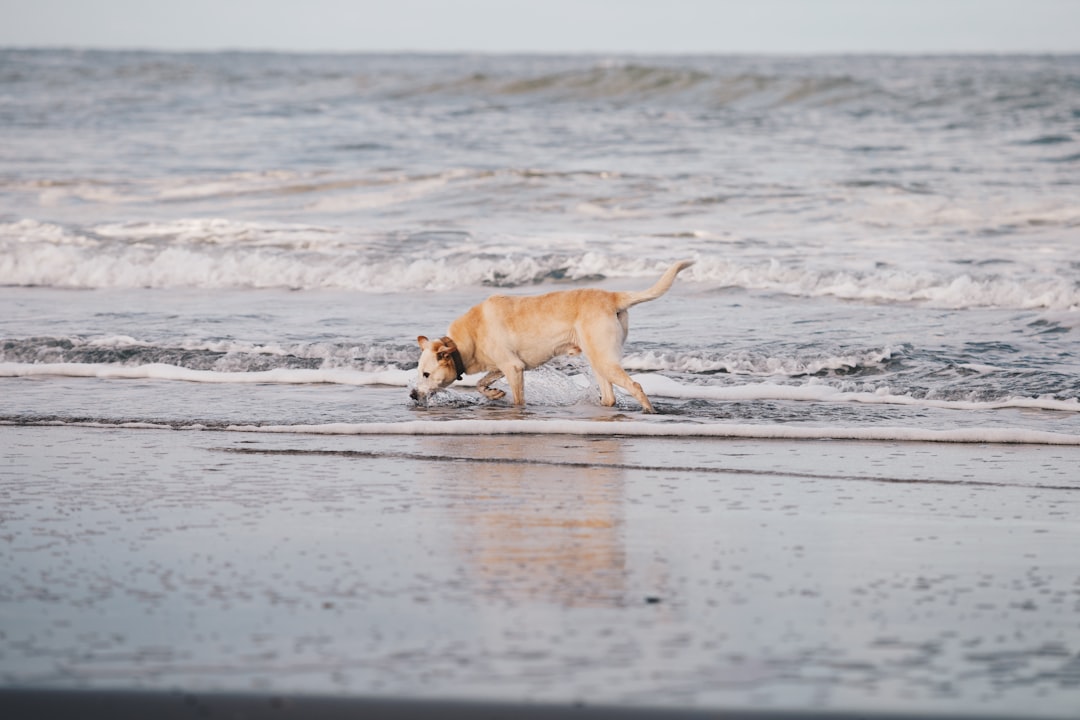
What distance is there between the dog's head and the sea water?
0.16 metres

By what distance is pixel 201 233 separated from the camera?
15180mm

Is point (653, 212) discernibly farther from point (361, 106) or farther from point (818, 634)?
point (361, 106)

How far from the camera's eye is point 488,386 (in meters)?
8.47

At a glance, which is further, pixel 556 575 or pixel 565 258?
pixel 565 258

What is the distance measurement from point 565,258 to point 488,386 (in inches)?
185

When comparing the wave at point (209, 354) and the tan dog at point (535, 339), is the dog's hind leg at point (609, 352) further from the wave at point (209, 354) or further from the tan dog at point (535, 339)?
the wave at point (209, 354)

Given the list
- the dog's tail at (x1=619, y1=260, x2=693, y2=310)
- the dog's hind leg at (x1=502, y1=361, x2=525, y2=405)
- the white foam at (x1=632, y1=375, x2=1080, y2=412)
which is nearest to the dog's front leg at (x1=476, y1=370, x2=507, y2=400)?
the dog's hind leg at (x1=502, y1=361, x2=525, y2=405)

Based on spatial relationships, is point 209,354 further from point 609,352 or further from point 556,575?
point 556,575

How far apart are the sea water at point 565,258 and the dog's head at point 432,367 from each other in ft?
0.54

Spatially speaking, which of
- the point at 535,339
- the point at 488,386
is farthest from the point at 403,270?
the point at 535,339

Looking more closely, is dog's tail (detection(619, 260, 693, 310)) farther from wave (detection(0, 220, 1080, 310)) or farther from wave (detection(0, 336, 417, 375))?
wave (detection(0, 220, 1080, 310))

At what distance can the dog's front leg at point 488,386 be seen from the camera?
26.8 feet

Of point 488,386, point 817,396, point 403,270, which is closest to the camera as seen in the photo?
point 817,396

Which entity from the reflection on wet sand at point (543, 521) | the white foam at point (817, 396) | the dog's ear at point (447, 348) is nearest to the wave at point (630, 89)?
the white foam at point (817, 396)
